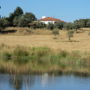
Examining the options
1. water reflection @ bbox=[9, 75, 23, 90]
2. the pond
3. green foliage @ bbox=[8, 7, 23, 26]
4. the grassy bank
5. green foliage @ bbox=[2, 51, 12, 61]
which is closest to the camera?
water reflection @ bbox=[9, 75, 23, 90]

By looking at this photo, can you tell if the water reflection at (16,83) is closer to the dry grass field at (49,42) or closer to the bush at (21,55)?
the bush at (21,55)

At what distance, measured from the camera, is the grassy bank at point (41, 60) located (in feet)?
107

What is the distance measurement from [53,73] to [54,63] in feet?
17.9

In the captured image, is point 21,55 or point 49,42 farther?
point 49,42

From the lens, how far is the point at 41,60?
37.7m

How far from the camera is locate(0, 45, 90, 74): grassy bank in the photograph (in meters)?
32.7

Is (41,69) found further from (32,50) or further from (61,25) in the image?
(61,25)

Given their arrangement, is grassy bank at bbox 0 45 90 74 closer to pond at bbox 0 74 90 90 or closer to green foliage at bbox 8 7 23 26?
pond at bbox 0 74 90 90

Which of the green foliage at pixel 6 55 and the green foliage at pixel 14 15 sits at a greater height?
the green foliage at pixel 14 15

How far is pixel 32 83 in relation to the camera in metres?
23.2

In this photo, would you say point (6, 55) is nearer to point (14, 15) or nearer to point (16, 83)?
point (16, 83)

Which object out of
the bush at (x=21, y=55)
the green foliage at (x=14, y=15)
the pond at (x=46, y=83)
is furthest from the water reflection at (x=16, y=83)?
the green foliage at (x=14, y=15)

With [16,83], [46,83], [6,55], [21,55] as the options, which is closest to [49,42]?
[21,55]

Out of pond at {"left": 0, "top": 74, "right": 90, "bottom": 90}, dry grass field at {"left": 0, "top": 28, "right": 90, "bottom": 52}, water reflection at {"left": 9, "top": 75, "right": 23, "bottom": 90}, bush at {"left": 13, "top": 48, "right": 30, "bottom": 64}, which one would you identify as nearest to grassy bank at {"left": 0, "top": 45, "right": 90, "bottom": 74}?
bush at {"left": 13, "top": 48, "right": 30, "bottom": 64}
